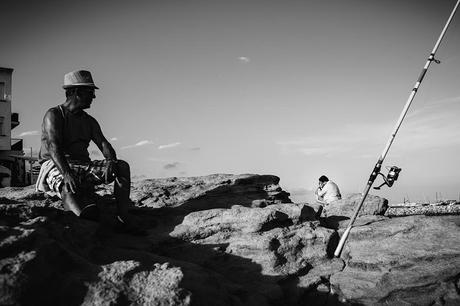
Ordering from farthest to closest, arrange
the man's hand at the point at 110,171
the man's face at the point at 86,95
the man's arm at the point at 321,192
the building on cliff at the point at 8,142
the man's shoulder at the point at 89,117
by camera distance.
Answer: the building on cliff at the point at 8,142
the man's arm at the point at 321,192
the man's shoulder at the point at 89,117
the man's face at the point at 86,95
the man's hand at the point at 110,171

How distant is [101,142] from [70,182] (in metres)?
1.29

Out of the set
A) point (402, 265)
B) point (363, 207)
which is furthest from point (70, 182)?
point (363, 207)

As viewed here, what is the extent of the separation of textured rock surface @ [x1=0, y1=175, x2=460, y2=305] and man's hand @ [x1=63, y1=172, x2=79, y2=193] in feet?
1.35

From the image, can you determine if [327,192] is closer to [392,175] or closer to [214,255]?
[392,175]

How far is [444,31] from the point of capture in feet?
21.4

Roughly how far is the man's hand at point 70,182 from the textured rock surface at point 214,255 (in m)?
0.41

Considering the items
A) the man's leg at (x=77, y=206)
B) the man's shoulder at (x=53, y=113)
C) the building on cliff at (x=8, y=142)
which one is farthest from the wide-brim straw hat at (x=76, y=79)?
the building on cliff at (x=8, y=142)

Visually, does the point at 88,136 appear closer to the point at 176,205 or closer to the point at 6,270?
the point at 176,205

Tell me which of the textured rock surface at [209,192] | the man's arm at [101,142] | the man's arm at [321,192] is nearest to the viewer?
the man's arm at [101,142]

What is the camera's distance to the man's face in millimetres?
5114

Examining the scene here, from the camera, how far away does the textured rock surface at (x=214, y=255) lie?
9.78ft

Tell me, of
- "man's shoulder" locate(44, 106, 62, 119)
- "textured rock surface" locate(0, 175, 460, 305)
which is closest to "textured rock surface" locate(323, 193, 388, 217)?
"textured rock surface" locate(0, 175, 460, 305)

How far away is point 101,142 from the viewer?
560 centimetres

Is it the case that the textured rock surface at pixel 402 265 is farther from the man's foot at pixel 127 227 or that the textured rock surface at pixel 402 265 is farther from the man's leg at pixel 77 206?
the man's leg at pixel 77 206
